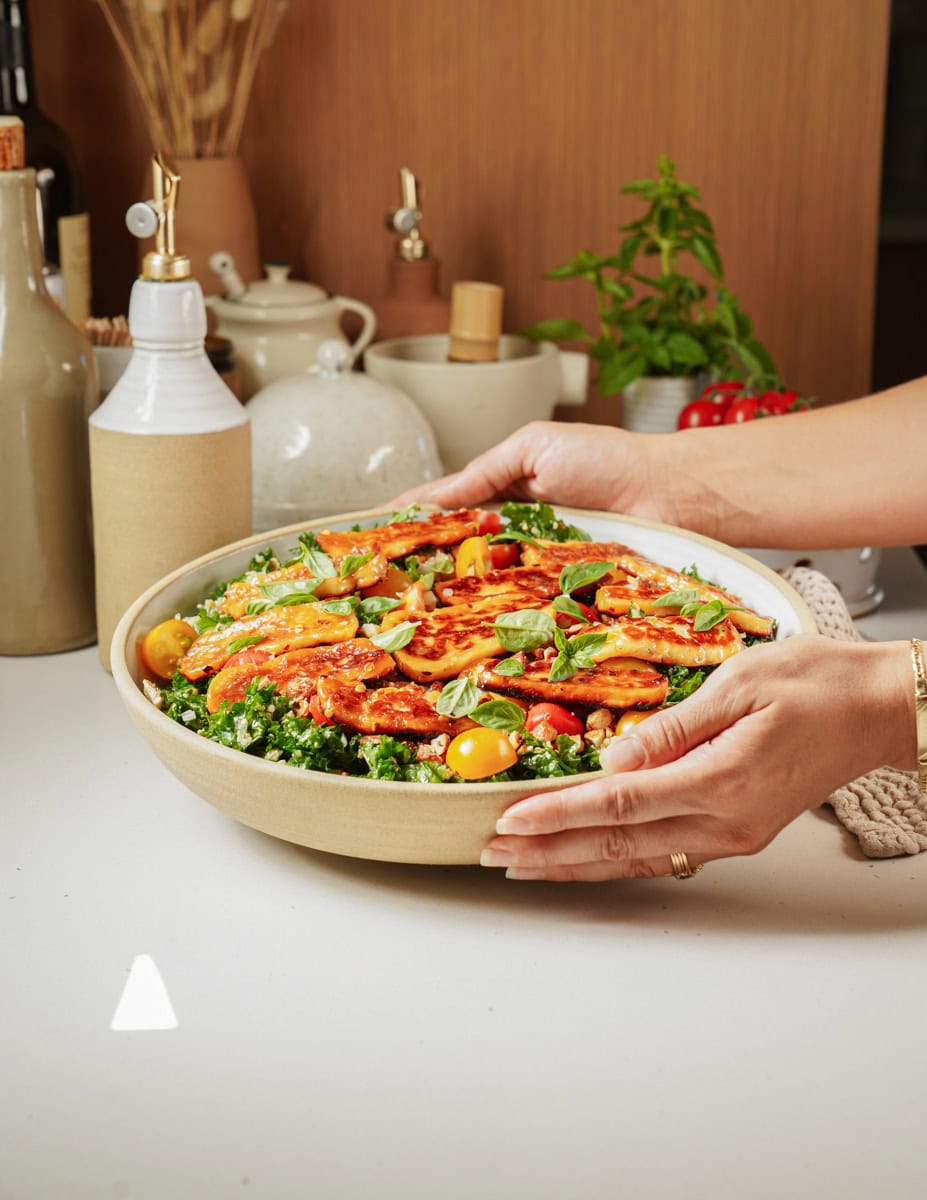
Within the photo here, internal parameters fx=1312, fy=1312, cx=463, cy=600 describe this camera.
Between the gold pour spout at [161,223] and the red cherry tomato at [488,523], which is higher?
the gold pour spout at [161,223]

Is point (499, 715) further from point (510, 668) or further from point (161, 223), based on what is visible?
point (161, 223)

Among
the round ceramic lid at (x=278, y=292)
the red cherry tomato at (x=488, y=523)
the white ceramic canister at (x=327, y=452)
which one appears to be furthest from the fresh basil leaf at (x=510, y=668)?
the round ceramic lid at (x=278, y=292)

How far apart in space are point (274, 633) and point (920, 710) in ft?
1.59

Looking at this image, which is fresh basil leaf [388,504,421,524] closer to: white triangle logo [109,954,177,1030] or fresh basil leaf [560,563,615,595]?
fresh basil leaf [560,563,615,595]

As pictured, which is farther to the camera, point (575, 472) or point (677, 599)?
point (575, 472)

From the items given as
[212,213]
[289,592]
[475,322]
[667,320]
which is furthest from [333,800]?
[212,213]

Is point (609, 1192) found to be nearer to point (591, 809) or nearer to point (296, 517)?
point (591, 809)

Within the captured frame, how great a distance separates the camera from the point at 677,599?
105 centimetres

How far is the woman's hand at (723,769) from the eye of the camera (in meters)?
0.83

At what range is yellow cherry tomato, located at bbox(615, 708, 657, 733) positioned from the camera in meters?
0.91

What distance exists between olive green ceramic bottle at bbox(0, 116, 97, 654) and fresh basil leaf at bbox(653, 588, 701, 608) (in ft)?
2.00

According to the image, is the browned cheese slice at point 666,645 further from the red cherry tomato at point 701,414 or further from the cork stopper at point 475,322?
the cork stopper at point 475,322

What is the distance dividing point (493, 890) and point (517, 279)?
1.46 m

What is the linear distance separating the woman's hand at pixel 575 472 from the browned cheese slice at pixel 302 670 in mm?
419
